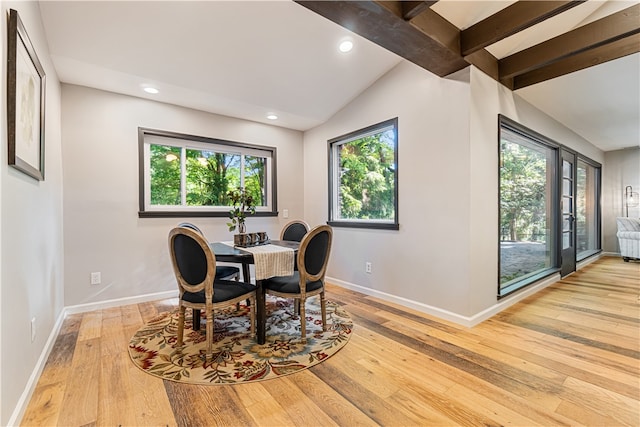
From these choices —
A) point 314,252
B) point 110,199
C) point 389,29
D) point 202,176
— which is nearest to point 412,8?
point 389,29

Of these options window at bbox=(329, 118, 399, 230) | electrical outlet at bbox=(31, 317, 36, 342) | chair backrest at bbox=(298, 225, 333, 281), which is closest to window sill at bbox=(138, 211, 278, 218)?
window at bbox=(329, 118, 399, 230)

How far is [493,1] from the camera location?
224cm

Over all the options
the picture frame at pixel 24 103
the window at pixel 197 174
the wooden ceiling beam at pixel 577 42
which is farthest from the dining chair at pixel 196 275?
the wooden ceiling beam at pixel 577 42

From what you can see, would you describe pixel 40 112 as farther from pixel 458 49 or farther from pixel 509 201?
pixel 509 201

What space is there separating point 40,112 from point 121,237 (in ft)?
5.12

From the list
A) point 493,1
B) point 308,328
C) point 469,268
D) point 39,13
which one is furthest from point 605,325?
→ point 39,13

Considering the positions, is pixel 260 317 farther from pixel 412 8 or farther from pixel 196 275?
pixel 412 8

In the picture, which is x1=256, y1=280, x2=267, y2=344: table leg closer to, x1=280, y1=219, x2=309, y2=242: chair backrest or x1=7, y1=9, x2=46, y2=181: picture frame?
x1=280, y1=219, x2=309, y2=242: chair backrest

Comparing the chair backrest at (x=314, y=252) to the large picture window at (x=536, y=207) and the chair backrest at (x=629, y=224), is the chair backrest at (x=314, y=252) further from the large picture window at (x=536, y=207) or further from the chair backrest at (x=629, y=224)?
the chair backrest at (x=629, y=224)

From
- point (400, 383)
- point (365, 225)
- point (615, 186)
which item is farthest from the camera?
point (615, 186)

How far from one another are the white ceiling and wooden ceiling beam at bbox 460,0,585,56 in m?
0.13

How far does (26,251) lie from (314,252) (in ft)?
6.04

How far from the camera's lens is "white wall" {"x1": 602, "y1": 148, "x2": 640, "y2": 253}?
6516 mm

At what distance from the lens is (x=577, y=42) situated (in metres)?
2.43
